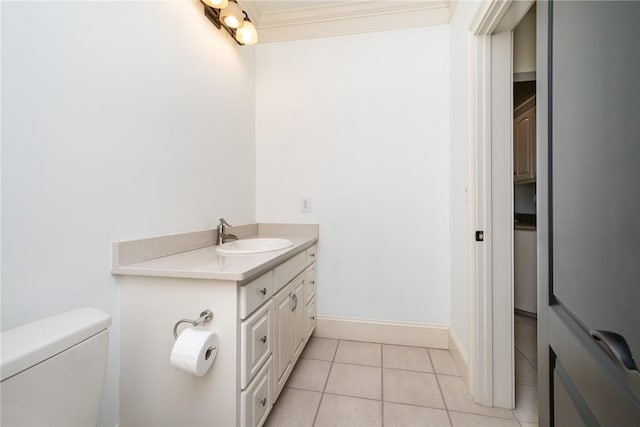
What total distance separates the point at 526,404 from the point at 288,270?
56.7 inches

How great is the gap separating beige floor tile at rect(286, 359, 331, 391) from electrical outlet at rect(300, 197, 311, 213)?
107 cm

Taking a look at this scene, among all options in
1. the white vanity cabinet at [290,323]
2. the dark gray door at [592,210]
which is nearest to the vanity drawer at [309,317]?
the white vanity cabinet at [290,323]

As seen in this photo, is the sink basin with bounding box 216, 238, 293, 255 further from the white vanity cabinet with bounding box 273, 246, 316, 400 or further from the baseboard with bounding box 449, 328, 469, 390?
the baseboard with bounding box 449, 328, 469, 390

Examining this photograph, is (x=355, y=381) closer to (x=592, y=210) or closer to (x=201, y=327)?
(x=201, y=327)

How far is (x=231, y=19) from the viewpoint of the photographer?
1704mm

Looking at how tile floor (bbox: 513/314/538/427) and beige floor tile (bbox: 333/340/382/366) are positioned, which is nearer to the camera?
tile floor (bbox: 513/314/538/427)

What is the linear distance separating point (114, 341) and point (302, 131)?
5.70 feet

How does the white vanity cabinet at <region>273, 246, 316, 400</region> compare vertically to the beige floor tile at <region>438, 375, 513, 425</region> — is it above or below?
above

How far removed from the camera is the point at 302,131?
2168mm

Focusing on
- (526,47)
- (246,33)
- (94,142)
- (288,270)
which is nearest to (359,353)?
(288,270)

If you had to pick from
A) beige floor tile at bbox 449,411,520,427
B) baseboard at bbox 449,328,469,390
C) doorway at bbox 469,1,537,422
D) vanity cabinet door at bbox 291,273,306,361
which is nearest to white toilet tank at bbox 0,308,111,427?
vanity cabinet door at bbox 291,273,306,361

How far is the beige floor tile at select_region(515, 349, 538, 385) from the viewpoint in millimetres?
1604

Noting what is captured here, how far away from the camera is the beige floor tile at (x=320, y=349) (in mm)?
1864

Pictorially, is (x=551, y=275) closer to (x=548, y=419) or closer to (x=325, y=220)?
(x=548, y=419)
